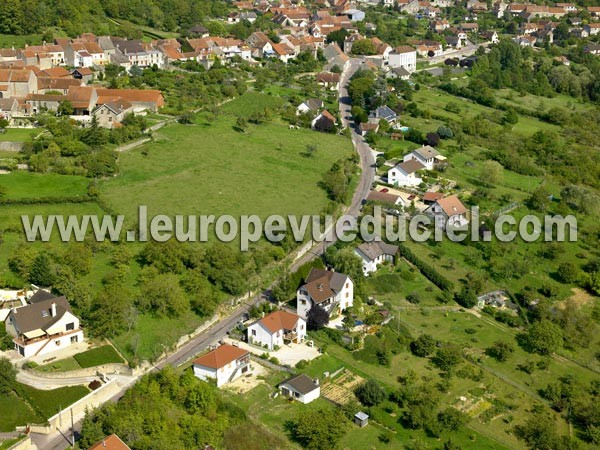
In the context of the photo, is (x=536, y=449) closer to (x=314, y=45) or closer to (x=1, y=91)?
(x=1, y=91)

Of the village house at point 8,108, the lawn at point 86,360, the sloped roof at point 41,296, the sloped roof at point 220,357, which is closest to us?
the sloped roof at point 220,357

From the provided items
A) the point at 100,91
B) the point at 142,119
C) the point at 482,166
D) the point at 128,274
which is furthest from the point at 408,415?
the point at 100,91

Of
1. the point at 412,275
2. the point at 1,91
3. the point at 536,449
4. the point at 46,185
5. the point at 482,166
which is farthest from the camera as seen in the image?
the point at 1,91

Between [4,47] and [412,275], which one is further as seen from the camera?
[4,47]

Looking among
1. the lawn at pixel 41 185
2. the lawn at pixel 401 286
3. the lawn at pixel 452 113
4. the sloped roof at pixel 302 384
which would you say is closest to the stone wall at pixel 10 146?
the lawn at pixel 41 185

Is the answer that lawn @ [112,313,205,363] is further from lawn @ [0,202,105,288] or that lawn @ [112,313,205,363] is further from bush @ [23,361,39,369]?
lawn @ [0,202,105,288]

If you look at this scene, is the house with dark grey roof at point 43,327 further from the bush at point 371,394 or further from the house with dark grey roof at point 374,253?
the house with dark grey roof at point 374,253

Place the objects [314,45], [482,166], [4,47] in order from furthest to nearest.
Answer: [314,45]
[4,47]
[482,166]
